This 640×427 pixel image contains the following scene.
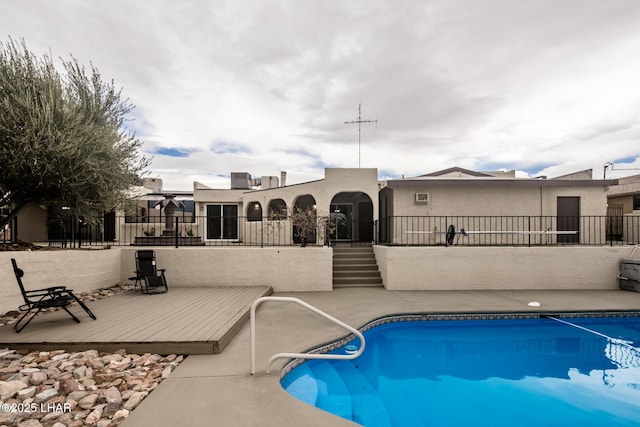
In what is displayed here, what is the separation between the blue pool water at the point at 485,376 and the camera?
3.65m

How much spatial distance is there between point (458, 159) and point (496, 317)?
709 inches

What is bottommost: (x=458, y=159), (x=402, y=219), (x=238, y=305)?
(x=238, y=305)

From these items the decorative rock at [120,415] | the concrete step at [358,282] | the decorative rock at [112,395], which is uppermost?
the decorative rock at [120,415]

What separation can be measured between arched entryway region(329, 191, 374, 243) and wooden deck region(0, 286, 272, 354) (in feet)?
32.1

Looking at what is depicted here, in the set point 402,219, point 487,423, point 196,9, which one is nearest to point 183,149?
point 196,9

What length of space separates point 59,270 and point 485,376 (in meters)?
9.32

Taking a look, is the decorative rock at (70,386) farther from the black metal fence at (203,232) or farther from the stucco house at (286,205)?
the black metal fence at (203,232)

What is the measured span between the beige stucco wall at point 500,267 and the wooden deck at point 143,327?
16.8 ft

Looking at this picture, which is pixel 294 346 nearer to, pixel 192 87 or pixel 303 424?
pixel 303 424

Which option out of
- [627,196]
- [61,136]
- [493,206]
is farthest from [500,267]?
[627,196]

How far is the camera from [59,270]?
6891mm

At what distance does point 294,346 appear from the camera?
452 centimetres

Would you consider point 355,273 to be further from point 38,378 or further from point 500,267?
point 38,378

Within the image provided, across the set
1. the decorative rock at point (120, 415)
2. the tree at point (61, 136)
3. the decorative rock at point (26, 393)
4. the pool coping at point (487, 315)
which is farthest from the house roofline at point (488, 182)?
the decorative rock at point (26, 393)
